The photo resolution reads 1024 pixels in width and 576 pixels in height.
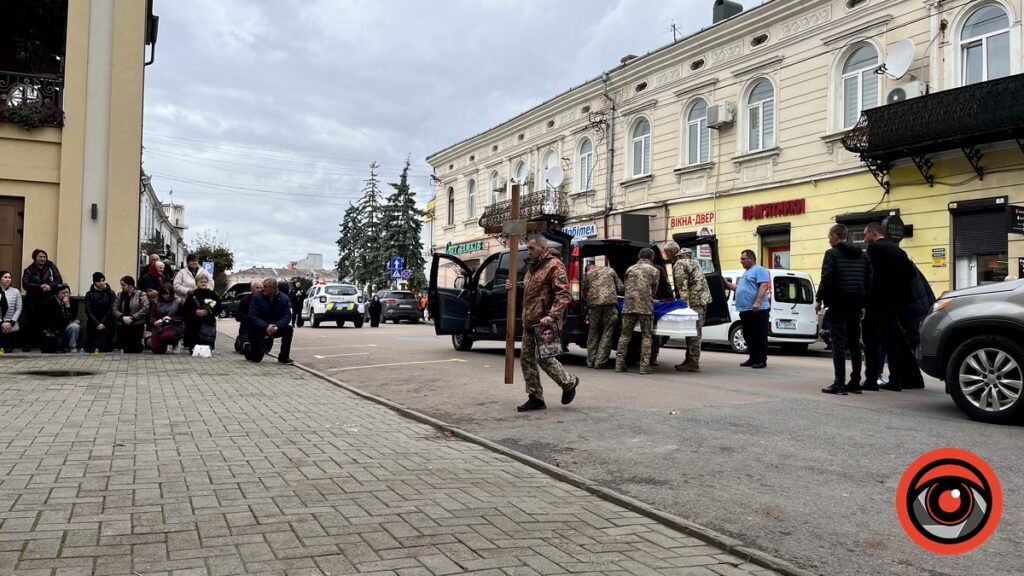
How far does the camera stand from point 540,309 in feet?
24.6

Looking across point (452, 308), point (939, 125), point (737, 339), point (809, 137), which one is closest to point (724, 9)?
point (809, 137)

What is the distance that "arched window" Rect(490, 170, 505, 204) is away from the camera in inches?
1475

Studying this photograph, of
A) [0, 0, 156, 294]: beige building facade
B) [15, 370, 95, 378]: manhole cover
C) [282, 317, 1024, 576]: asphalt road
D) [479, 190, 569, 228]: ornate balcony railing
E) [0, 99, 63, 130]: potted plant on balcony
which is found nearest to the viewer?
[282, 317, 1024, 576]: asphalt road

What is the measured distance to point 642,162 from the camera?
28406 mm

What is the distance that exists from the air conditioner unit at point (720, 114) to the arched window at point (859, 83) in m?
3.65

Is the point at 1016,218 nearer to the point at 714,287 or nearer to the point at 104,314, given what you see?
the point at 714,287

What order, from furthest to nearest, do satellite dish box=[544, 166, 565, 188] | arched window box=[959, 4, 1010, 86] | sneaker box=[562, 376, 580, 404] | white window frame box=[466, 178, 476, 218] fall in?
white window frame box=[466, 178, 476, 218]
satellite dish box=[544, 166, 565, 188]
arched window box=[959, 4, 1010, 86]
sneaker box=[562, 376, 580, 404]

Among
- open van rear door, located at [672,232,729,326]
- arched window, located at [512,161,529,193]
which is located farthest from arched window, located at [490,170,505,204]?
open van rear door, located at [672,232,729,326]

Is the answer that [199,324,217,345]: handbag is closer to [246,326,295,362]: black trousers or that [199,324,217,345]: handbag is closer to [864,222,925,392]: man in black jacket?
[246,326,295,362]: black trousers

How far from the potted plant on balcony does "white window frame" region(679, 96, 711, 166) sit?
1847cm

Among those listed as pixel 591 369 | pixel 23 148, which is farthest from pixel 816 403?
pixel 23 148

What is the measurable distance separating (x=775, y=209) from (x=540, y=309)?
17.0 metres

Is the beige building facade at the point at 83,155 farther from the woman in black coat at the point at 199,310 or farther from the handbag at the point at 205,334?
the handbag at the point at 205,334

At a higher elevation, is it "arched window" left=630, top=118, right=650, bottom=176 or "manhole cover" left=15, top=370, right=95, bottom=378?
"arched window" left=630, top=118, right=650, bottom=176
